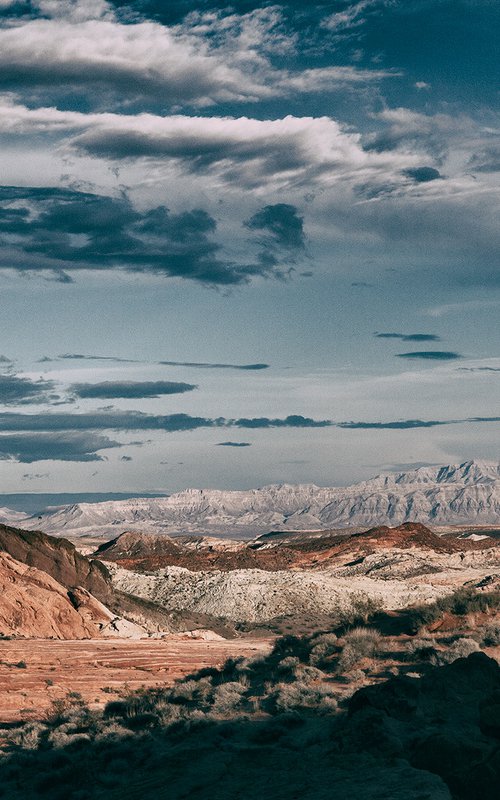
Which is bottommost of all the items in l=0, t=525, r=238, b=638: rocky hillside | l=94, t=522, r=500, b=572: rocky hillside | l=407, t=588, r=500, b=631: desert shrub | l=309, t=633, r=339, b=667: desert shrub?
l=94, t=522, r=500, b=572: rocky hillside

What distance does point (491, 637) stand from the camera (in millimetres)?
22938

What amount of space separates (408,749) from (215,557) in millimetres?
89013

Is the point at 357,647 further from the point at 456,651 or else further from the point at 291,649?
the point at 291,649

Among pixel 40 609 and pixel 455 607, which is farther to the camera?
pixel 40 609

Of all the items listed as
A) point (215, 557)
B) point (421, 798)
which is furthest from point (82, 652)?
point (215, 557)

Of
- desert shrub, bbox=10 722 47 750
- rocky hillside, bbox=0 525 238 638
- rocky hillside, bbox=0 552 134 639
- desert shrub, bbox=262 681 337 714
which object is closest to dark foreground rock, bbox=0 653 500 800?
desert shrub, bbox=10 722 47 750

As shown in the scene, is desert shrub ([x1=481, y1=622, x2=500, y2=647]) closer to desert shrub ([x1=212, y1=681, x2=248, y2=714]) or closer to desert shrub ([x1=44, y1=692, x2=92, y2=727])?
desert shrub ([x1=212, y1=681, x2=248, y2=714])

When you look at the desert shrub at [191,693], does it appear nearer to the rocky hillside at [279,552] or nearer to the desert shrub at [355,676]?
the desert shrub at [355,676]

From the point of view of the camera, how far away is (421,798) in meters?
11.5

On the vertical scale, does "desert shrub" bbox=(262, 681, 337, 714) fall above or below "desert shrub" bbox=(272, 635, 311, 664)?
above

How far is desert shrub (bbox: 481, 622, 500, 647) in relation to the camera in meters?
22.8

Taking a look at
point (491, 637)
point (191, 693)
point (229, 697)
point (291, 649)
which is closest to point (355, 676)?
point (229, 697)

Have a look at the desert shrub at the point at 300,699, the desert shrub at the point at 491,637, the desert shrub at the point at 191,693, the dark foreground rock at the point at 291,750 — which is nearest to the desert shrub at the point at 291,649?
the desert shrub at the point at 191,693

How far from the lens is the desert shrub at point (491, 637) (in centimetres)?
2275
